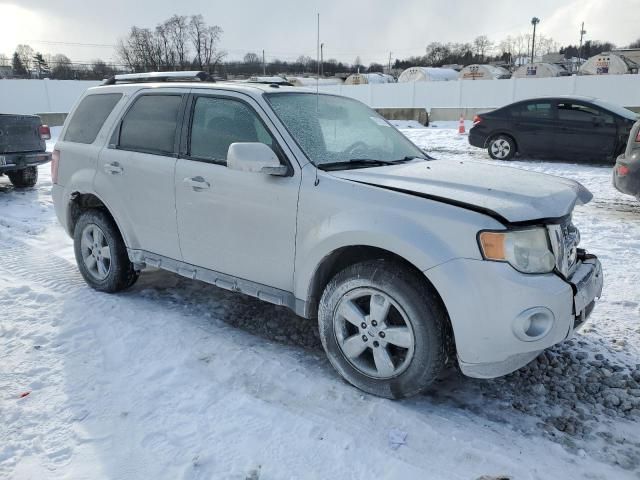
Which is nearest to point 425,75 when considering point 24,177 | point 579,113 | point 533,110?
point 533,110

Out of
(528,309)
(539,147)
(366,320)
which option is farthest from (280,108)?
(539,147)

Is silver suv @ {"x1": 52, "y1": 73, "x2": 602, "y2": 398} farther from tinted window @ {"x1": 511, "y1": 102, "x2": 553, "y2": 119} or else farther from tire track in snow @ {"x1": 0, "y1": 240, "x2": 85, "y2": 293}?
tinted window @ {"x1": 511, "y1": 102, "x2": 553, "y2": 119}

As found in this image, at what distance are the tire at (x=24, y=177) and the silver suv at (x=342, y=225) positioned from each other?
603 centimetres

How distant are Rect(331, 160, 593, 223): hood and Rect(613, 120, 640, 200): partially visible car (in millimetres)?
3287

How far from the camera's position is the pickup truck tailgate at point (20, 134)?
912 centimetres

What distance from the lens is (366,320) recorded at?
3.10m

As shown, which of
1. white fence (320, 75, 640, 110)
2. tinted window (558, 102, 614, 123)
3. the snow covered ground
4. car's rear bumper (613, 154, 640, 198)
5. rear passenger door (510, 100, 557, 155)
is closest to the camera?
the snow covered ground

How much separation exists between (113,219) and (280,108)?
2.08 m

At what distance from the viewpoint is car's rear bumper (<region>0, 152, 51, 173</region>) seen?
352 inches

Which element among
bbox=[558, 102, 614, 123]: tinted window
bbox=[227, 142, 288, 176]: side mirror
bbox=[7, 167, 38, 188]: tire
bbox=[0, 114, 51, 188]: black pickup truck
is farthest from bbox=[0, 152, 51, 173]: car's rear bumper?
bbox=[558, 102, 614, 123]: tinted window

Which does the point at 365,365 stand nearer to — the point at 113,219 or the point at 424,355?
the point at 424,355

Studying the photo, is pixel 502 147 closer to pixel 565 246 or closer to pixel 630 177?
pixel 630 177

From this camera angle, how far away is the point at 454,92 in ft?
88.0

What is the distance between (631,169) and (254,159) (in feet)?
16.8
